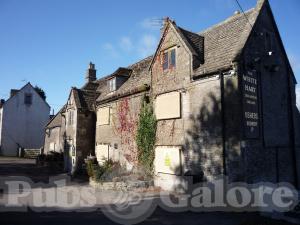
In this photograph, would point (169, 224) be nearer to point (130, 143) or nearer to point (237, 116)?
point (237, 116)

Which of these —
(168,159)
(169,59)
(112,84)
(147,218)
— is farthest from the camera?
(112,84)

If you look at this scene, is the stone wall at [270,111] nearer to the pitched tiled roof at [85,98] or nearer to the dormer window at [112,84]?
the dormer window at [112,84]

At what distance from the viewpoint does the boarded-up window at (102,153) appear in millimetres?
24656

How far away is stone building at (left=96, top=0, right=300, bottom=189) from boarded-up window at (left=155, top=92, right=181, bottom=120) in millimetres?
61

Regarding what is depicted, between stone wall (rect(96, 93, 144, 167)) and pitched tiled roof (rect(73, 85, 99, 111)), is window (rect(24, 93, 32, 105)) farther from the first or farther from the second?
stone wall (rect(96, 93, 144, 167))

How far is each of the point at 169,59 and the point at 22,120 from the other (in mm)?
34829

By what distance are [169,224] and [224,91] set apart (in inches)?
300

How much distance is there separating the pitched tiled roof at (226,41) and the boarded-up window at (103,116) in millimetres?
10781

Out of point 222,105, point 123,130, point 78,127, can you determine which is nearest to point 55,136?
point 78,127

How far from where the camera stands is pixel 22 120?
1818 inches

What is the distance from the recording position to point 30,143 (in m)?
47.2

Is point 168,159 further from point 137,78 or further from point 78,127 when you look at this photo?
point 78,127

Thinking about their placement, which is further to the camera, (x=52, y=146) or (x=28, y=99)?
(x=28, y=99)

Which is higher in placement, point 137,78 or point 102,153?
point 137,78
